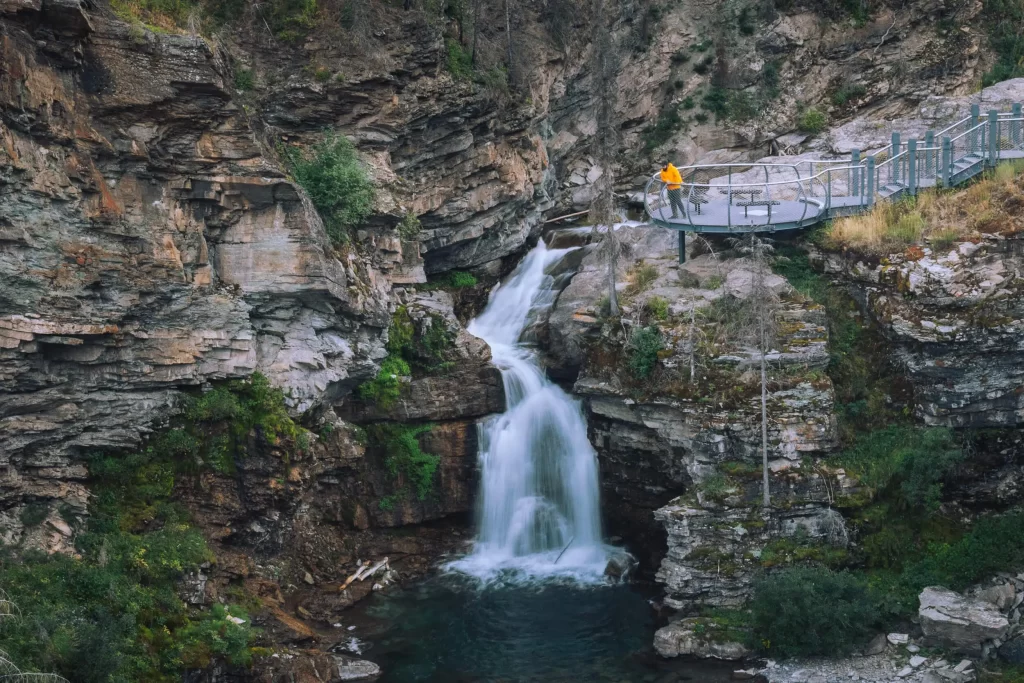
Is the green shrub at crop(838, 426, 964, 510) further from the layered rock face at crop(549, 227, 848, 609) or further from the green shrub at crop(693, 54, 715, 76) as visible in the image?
the green shrub at crop(693, 54, 715, 76)

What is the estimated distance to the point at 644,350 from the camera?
25.5 m

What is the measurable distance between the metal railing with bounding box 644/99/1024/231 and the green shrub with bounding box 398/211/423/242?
19.5 feet

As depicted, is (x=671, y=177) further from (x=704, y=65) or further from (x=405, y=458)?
(x=704, y=65)

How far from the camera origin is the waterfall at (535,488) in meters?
27.2

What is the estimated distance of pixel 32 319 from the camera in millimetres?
20891

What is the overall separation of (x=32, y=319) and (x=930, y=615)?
17964mm

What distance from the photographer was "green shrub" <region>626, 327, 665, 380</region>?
83.4ft

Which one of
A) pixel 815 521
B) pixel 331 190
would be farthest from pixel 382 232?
pixel 815 521

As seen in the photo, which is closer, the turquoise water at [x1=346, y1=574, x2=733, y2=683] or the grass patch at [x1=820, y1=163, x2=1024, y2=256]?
the turquoise water at [x1=346, y1=574, x2=733, y2=683]

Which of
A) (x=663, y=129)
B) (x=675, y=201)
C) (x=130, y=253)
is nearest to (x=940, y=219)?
(x=675, y=201)

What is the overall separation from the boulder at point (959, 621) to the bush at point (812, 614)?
1.06 meters

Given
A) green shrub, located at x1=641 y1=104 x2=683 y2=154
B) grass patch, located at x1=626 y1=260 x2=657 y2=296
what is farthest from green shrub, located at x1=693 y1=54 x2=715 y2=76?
grass patch, located at x1=626 y1=260 x2=657 y2=296

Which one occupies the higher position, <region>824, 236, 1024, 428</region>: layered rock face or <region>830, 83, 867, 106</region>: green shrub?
<region>830, 83, 867, 106</region>: green shrub

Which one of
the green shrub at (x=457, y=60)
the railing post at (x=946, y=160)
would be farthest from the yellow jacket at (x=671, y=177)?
the railing post at (x=946, y=160)
